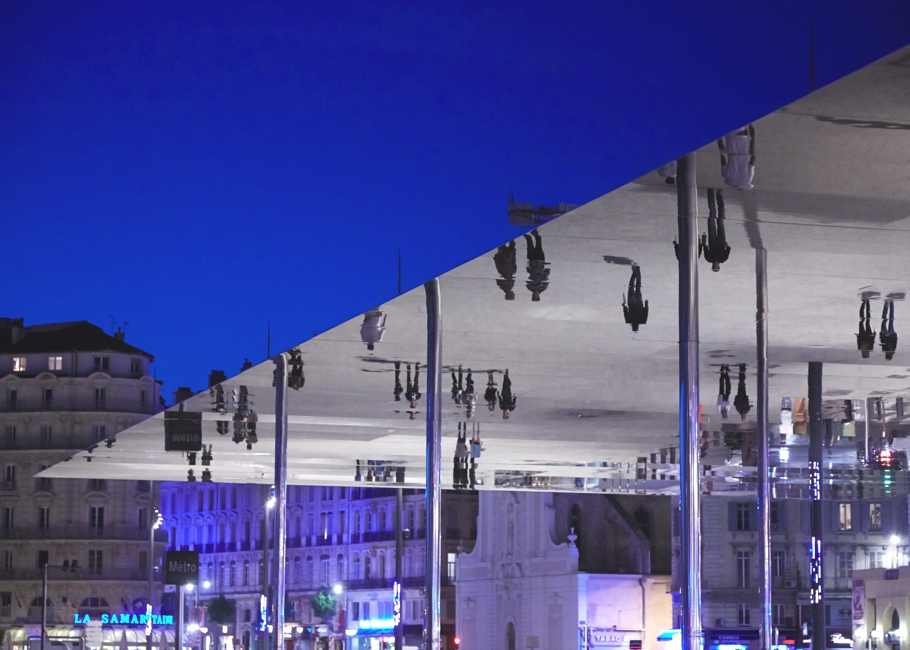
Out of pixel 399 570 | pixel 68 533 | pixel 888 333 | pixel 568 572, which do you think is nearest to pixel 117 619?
pixel 68 533

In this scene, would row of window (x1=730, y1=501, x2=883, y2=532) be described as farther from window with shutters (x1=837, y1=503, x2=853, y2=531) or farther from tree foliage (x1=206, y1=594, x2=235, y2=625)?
tree foliage (x1=206, y1=594, x2=235, y2=625)

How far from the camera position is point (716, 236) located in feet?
32.1

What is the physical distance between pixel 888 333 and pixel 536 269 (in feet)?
20.0

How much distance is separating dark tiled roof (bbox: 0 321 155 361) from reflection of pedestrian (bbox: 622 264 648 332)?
3202 inches

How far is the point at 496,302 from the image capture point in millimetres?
12141

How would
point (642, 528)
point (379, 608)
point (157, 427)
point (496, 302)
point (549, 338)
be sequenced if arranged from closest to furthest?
1. point (496, 302)
2. point (549, 338)
3. point (157, 427)
4. point (642, 528)
5. point (379, 608)

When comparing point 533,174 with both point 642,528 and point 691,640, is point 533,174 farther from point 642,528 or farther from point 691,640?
point 642,528

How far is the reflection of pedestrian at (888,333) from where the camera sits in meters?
13.8

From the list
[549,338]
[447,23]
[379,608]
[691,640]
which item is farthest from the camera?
[379,608]

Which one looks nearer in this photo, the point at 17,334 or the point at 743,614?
the point at 743,614

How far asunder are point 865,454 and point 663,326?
15.1 metres

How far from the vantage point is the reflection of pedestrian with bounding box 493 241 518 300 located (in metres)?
9.46

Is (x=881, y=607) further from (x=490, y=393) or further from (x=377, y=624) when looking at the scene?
(x=377, y=624)

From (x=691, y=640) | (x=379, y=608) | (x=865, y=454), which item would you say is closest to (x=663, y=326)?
(x=691, y=640)
